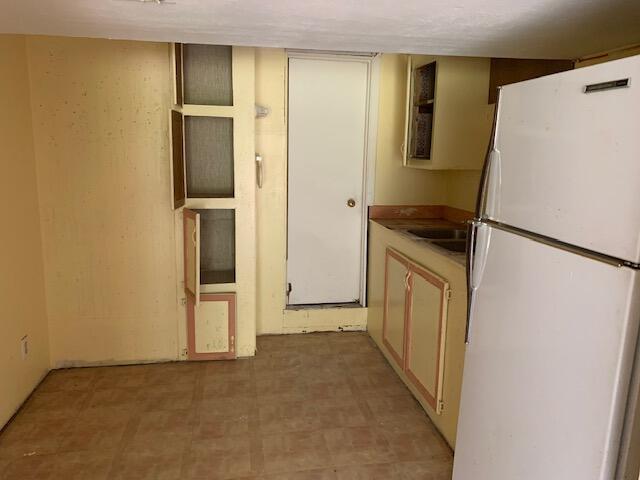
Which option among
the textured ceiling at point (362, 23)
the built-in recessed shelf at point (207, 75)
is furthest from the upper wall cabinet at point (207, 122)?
the textured ceiling at point (362, 23)

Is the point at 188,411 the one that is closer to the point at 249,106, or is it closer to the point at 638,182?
the point at 249,106

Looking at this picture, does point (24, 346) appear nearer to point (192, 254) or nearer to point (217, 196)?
point (192, 254)

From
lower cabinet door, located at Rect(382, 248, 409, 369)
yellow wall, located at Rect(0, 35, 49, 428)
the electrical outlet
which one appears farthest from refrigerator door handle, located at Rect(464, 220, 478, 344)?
the electrical outlet

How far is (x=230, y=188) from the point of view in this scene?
3.26m

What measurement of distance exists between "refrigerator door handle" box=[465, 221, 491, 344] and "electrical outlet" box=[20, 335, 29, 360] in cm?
235

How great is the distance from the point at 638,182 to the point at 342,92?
2802 mm

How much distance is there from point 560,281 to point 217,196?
237 centimetres

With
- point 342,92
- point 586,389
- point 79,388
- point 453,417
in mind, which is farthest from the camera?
point 342,92

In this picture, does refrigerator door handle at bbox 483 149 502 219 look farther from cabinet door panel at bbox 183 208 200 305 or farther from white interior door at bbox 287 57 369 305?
white interior door at bbox 287 57 369 305

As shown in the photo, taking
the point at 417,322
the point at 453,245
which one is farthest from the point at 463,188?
the point at 417,322

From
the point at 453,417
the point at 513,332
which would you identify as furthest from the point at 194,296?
the point at 513,332

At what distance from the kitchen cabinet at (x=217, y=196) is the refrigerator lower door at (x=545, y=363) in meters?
1.78

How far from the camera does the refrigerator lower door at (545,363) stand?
1114mm

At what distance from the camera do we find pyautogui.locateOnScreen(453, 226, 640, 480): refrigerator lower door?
1.11 m
